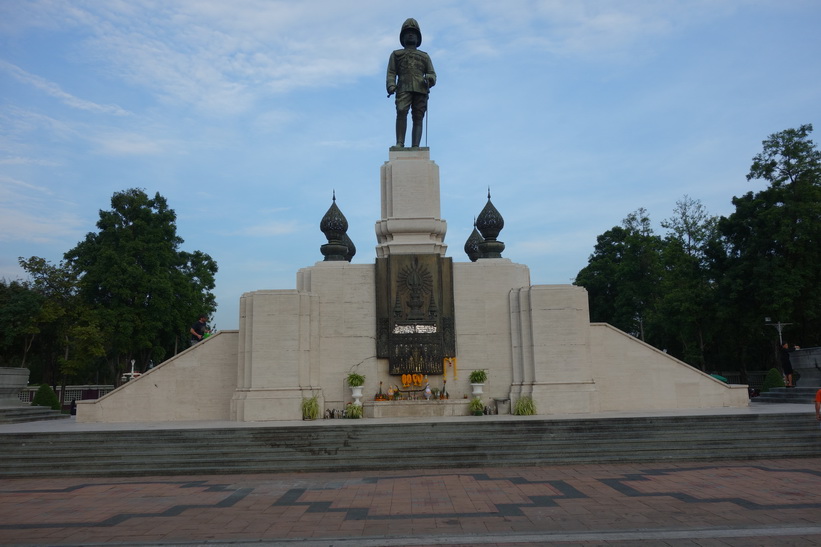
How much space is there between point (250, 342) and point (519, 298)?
23.9 feet

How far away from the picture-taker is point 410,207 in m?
17.8

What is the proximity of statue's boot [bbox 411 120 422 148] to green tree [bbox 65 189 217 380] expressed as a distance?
19558mm

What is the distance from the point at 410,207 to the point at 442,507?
35.6 ft

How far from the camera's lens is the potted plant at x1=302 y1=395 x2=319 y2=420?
1527 cm

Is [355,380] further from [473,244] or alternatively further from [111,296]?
[111,296]

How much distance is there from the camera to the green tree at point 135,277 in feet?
105

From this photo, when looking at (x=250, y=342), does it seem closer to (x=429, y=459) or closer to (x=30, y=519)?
(x=429, y=459)

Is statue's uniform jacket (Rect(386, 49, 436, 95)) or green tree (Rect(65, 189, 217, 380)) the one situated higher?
statue's uniform jacket (Rect(386, 49, 436, 95))

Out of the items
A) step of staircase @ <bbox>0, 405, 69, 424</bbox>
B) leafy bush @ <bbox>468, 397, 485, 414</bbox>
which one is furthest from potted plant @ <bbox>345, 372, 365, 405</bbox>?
step of staircase @ <bbox>0, 405, 69, 424</bbox>

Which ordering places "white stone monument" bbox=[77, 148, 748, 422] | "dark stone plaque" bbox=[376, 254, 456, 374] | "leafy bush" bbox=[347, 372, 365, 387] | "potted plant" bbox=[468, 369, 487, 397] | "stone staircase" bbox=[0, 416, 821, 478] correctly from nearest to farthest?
"stone staircase" bbox=[0, 416, 821, 478] → "white stone monument" bbox=[77, 148, 748, 422] → "leafy bush" bbox=[347, 372, 365, 387] → "potted plant" bbox=[468, 369, 487, 397] → "dark stone plaque" bbox=[376, 254, 456, 374]

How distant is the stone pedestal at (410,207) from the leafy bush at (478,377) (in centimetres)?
352

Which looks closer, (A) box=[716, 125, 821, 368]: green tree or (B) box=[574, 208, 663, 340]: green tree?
(A) box=[716, 125, 821, 368]: green tree

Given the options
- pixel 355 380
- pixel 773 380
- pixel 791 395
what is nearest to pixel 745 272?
pixel 773 380

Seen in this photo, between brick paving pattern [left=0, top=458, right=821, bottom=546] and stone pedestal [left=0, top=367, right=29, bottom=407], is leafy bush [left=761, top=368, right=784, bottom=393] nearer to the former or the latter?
brick paving pattern [left=0, top=458, right=821, bottom=546]
